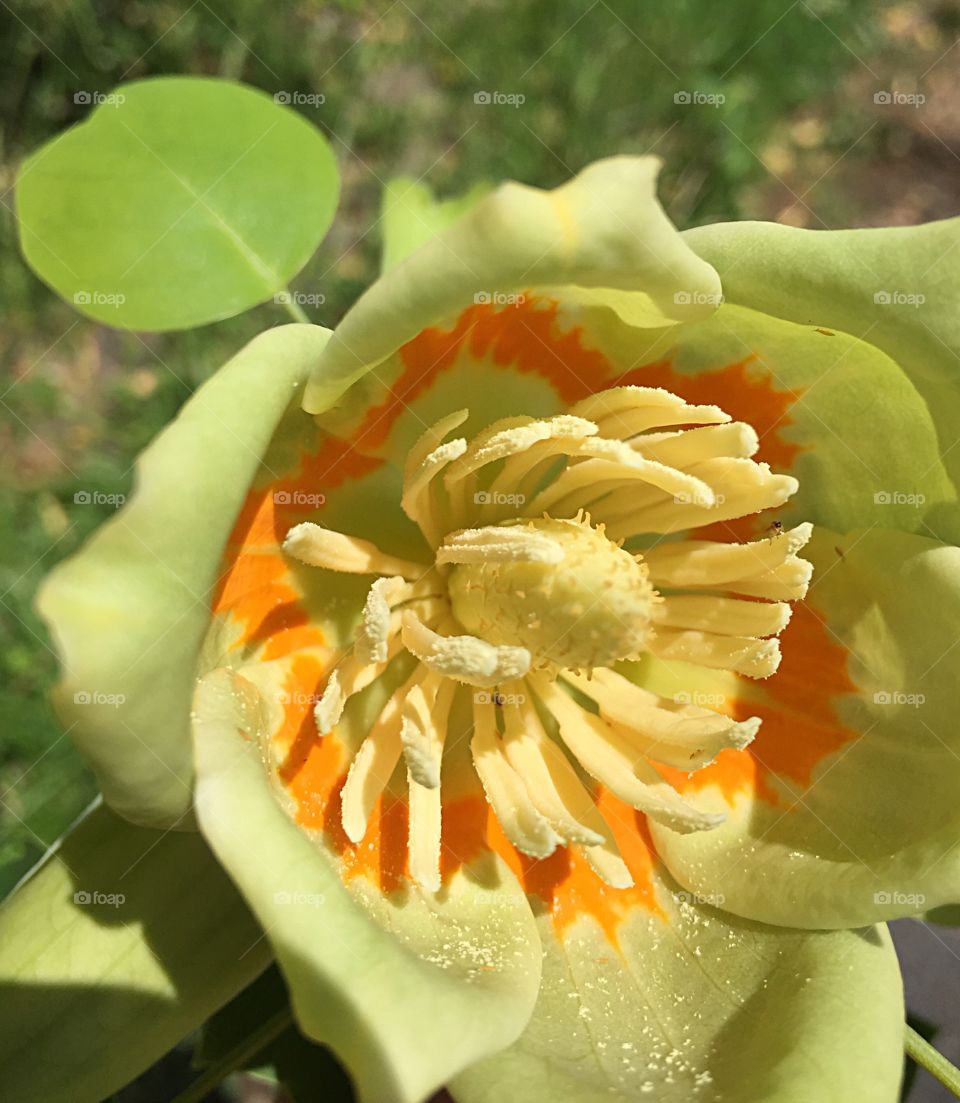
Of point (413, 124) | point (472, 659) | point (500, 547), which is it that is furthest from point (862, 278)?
point (413, 124)

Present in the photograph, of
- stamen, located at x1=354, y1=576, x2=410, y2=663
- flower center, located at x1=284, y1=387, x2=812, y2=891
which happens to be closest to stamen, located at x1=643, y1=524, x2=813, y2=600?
flower center, located at x1=284, y1=387, x2=812, y2=891

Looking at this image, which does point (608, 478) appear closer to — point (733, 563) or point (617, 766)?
point (733, 563)

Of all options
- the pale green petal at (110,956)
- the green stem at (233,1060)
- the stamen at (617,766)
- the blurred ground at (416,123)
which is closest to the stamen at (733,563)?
the stamen at (617,766)

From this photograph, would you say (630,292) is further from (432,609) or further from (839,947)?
(839,947)

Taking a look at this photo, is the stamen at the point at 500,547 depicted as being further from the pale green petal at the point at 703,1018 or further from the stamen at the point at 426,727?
the pale green petal at the point at 703,1018

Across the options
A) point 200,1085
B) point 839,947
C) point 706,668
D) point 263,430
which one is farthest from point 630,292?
point 200,1085

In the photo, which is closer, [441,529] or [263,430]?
[263,430]
